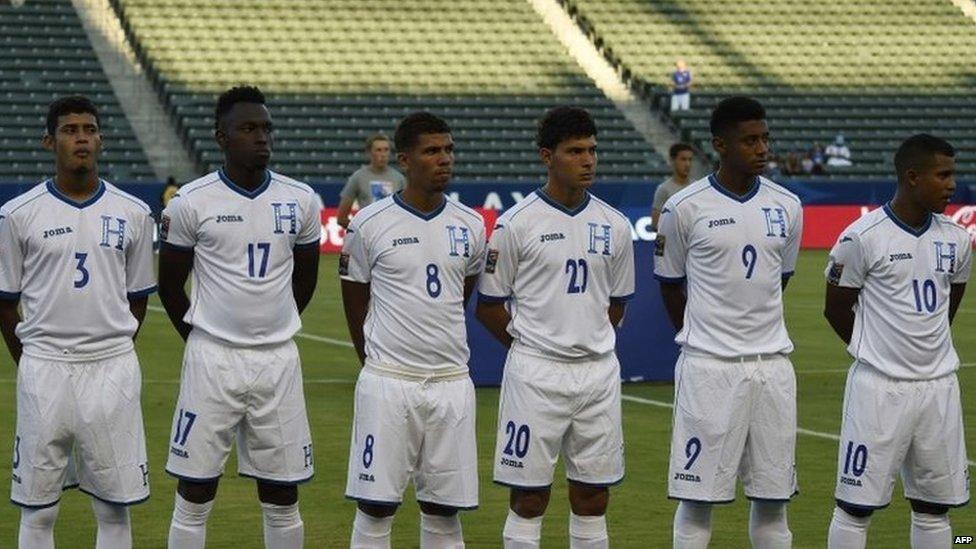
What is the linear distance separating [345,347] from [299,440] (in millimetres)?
10735

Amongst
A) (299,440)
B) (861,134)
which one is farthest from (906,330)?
(861,134)

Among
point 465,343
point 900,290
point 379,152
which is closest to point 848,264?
point 900,290

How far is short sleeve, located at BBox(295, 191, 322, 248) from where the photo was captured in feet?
28.2

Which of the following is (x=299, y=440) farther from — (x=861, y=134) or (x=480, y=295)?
(x=861, y=134)

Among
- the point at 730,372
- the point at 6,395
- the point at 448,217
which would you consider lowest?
the point at 6,395

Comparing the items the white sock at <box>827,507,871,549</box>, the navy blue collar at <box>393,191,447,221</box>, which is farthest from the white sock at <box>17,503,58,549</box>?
the white sock at <box>827,507,871,549</box>

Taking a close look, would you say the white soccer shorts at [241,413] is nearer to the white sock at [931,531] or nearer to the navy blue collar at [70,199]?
the navy blue collar at [70,199]

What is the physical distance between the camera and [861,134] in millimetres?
41938

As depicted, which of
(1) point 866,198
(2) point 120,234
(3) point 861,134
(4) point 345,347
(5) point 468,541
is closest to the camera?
(2) point 120,234

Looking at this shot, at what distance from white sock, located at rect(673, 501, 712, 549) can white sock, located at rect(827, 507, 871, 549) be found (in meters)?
0.57

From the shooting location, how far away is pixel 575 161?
8461 millimetres

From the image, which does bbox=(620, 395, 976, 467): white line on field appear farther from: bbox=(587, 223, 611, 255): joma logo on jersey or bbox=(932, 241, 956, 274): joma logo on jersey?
bbox=(587, 223, 611, 255): joma logo on jersey

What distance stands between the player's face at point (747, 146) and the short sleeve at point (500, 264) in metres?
1.04

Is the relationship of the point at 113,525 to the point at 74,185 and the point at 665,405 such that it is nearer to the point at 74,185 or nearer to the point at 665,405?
the point at 74,185
